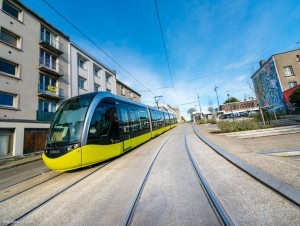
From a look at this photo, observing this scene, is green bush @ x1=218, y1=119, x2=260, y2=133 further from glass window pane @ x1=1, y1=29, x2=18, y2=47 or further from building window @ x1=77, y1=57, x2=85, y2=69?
building window @ x1=77, y1=57, x2=85, y2=69

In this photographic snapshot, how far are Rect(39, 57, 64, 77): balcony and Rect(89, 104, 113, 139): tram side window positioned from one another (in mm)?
13773

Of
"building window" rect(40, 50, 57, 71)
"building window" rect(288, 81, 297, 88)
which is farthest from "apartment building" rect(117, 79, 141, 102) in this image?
"building window" rect(288, 81, 297, 88)

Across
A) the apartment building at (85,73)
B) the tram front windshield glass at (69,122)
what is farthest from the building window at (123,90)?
the tram front windshield glass at (69,122)

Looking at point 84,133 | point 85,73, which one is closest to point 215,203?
point 84,133

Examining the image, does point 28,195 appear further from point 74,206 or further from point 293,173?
point 293,173

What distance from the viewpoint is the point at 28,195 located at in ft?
13.0

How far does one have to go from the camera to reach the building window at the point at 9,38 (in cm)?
1347

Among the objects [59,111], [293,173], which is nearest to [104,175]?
[59,111]

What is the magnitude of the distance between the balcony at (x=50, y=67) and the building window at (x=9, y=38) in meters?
2.40

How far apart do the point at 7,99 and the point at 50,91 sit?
13.2 ft

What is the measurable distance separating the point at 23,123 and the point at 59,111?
10743 mm

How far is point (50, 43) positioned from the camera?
1806 centimetres

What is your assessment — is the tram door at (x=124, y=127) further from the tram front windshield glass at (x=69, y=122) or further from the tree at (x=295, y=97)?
the tree at (x=295, y=97)

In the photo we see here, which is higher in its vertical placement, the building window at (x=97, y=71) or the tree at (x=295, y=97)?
the building window at (x=97, y=71)
